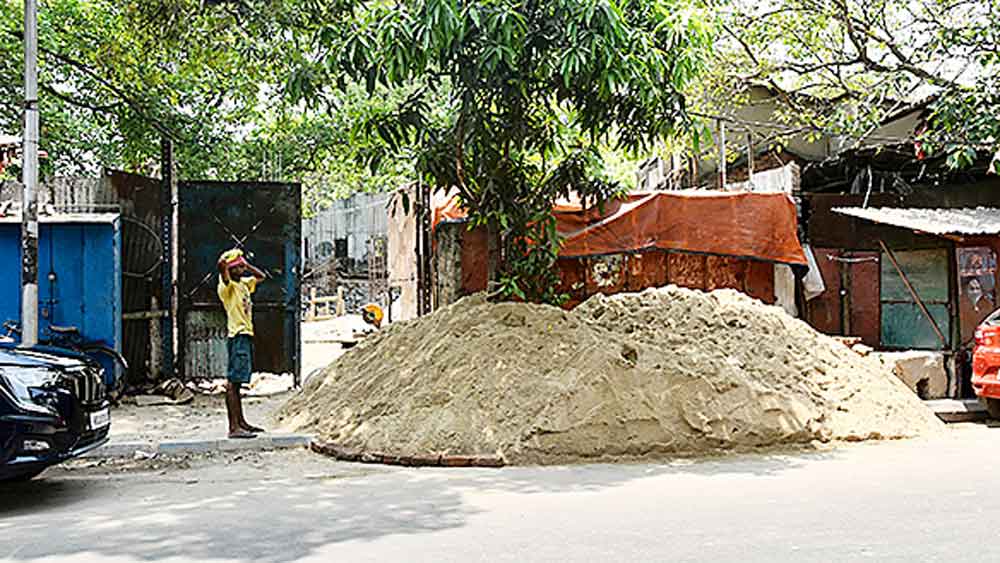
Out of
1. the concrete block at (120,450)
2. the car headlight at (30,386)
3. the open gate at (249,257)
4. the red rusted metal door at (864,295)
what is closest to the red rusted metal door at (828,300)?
the red rusted metal door at (864,295)

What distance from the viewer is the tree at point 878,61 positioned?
1278cm

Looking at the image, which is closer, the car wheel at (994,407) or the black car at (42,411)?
the black car at (42,411)

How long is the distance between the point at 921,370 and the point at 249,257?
362 inches

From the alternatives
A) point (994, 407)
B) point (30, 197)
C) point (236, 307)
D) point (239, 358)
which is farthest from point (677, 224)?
point (30, 197)

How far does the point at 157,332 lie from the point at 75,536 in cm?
743

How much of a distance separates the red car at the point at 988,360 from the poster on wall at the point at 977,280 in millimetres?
2535

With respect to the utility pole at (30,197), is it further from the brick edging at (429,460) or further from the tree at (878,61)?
the tree at (878,61)

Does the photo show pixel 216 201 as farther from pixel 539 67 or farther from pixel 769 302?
pixel 769 302

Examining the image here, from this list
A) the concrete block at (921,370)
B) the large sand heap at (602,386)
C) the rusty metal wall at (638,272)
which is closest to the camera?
the large sand heap at (602,386)

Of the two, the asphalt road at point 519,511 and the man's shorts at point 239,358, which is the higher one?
the man's shorts at point 239,358

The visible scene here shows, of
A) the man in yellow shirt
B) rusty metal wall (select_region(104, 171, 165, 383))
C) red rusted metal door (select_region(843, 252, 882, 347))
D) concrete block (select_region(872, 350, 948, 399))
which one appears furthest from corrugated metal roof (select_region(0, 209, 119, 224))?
red rusted metal door (select_region(843, 252, 882, 347))

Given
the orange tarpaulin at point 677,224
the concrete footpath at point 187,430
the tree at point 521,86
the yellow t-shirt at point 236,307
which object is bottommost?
the concrete footpath at point 187,430

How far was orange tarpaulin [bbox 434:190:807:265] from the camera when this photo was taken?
13.0 metres

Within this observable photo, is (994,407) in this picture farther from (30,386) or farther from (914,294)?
(30,386)
